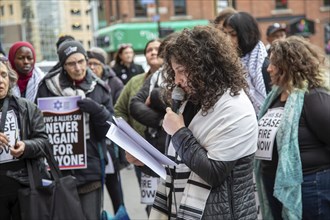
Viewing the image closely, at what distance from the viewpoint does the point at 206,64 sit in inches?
93.9

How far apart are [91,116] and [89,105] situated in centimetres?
12

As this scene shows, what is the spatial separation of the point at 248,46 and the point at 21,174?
6.38 feet

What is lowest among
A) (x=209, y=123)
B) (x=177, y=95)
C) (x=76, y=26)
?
(x=209, y=123)

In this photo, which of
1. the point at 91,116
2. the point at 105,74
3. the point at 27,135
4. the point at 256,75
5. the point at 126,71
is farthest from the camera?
the point at 126,71

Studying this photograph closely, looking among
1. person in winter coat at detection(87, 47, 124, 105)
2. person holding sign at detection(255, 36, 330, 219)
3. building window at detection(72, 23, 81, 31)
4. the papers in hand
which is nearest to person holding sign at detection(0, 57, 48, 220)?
the papers in hand

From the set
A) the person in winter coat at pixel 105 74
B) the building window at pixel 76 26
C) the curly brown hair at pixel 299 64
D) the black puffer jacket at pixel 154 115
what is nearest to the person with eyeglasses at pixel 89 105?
the black puffer jacket at pixel 154 115

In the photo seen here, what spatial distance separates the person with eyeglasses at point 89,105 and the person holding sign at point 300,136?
1.50 metres

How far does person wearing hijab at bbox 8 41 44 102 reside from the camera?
457 centimetres

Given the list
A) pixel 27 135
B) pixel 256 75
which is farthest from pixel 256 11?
pixel 27 135

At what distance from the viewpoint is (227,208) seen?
2.34m

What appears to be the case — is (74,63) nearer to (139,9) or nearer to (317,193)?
(317,193)

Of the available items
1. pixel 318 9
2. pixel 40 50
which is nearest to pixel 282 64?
pixel 40 50

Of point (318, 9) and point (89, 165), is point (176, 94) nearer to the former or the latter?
point (89, 165)

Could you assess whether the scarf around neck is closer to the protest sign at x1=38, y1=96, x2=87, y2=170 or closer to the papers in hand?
the papers in hand
